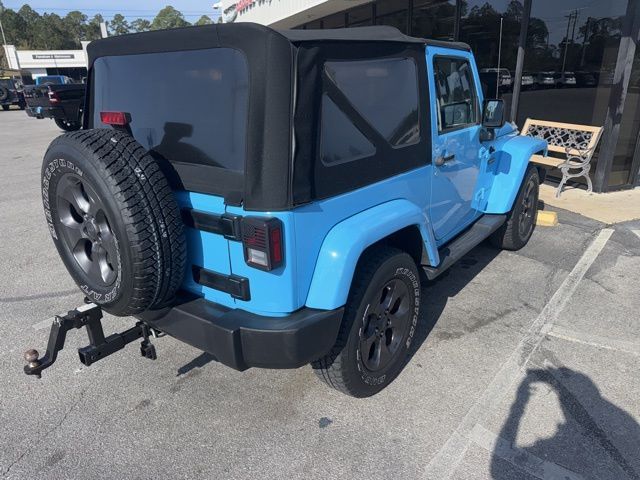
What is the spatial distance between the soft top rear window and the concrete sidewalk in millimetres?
5272

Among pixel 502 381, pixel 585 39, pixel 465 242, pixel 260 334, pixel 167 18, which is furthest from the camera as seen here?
pixel 167 18

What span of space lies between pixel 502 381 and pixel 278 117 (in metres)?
2.10

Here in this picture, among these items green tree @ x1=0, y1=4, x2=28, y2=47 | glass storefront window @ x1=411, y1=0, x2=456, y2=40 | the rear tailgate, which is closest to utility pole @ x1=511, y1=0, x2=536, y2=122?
glass storefront window @ x1=411, y1=0, x2=456, y2=40

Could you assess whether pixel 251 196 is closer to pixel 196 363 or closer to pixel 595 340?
pixel 196 363

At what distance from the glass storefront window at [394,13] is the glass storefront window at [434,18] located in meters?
0.28

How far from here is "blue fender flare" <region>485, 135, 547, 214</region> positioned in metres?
4.22

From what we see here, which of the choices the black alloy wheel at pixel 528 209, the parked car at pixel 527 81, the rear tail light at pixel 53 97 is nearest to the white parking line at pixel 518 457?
the black alloy wheel at pixel 528 209

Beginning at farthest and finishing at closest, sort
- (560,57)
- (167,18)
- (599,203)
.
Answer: (167,18)
(560,57)
(599,203)

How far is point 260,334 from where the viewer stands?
6.66 ft

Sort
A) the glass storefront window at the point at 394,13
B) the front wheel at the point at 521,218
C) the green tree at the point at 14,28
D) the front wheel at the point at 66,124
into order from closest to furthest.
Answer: the front wheel at the point at 521,218 → the glass storefront window at the point at 394,13 → the front wheel at the point at 66,124 → the green tree at the point at 14,28

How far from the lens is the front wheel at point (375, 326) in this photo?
238 centimetres

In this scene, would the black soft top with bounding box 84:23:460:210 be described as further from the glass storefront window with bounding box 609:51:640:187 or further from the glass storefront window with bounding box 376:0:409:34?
the glass storefront window with bounding box 376:0:409:34

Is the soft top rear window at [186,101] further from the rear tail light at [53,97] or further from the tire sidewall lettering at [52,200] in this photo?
the rear tail light at [53,97]

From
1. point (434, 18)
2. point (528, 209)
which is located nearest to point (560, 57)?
point (434, 18)
